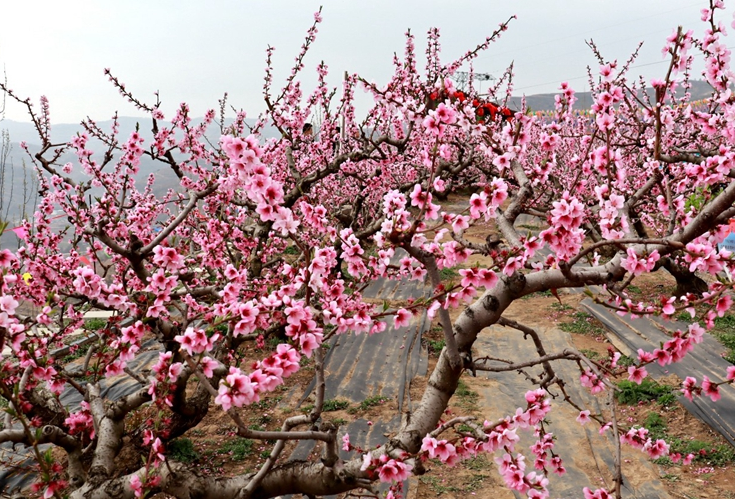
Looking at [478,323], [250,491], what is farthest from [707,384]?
[250,491]

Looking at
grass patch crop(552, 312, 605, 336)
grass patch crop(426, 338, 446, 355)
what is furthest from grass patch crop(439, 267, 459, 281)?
grass patch crop(426, 338, 446, 355)

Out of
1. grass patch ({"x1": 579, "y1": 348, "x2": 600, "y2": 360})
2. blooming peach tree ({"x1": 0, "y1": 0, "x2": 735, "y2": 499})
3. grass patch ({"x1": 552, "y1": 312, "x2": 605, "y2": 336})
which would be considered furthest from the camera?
grass patch ({"x1": 552, "y1": 312, "x2": 605, "y2": 336})

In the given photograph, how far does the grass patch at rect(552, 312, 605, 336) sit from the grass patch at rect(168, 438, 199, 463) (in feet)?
22.1

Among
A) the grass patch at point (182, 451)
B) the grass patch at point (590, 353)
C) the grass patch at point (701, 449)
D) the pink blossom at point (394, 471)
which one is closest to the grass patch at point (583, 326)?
the grass patch at point (590, 353)

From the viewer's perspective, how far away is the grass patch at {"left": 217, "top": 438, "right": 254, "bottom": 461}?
17.4ft

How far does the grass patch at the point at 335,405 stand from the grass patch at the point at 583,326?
4.74 m

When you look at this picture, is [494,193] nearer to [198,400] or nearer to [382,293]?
[198,400]

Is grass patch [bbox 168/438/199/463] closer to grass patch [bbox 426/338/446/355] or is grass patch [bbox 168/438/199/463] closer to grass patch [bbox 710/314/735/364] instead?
Result: grass patch [bbox 426/338/446/355]

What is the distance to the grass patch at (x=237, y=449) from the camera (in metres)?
5.29

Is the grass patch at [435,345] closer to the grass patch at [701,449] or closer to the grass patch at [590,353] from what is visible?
the grass patch at [590,353]

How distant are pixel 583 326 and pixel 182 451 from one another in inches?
283

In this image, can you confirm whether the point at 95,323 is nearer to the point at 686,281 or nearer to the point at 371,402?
the point at 371,402

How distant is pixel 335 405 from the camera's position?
633 centimetres

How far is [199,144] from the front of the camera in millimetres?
6762
